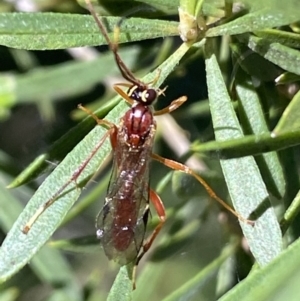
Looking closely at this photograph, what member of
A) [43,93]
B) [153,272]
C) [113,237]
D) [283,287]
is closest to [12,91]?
[43,93]

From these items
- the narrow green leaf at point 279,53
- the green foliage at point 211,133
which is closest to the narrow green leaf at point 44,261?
the green foliage at point 211,133

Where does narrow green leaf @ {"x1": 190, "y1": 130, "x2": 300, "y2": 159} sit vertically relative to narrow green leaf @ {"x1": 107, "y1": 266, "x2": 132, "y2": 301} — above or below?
above

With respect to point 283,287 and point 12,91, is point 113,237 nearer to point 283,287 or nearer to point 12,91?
point 12,91

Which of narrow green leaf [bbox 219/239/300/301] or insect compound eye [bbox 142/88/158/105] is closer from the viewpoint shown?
narrow green leaf [bbox 219/239/300/301]

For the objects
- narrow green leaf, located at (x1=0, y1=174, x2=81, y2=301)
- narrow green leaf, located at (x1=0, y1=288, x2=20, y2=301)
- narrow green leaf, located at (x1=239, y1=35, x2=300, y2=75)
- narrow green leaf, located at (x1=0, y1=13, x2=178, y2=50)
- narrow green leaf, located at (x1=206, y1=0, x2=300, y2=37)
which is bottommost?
narrow green leaf, located at (x1=0, y1=288, x2=20, y2=301)

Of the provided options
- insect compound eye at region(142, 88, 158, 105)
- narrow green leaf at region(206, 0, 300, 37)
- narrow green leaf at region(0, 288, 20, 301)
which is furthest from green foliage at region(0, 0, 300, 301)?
narrow green leaf at region(0, 288, 20, 301)

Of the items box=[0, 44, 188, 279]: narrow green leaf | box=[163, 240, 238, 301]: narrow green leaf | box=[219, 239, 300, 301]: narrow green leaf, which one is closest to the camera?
box=[219, 239, 300, 301]: narrow green leaf

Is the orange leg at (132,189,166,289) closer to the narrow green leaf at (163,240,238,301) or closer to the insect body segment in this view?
the insect body segment

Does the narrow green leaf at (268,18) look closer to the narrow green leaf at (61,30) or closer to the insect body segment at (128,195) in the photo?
the narrow green leaf at (61,30)
